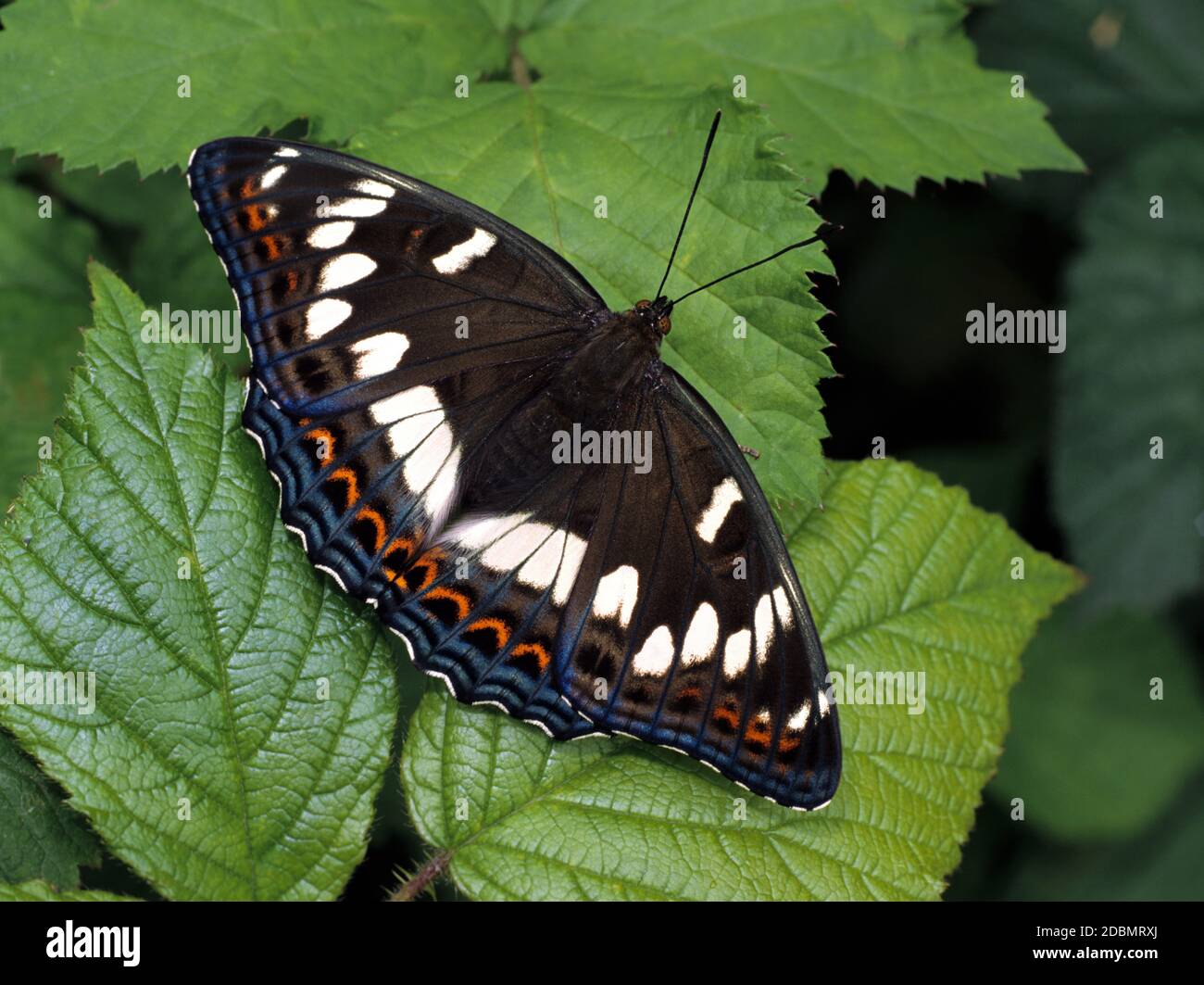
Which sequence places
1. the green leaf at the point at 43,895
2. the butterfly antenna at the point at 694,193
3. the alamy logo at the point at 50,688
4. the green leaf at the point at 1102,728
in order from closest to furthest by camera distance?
1. the green leaf at the point at 43,895
2. the alamy logo at the point at 50,688
3. the butterfly antenna at the point at 694,193
4. the green leaf at the point at 1102,728

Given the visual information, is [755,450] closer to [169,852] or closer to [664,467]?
[664,467]

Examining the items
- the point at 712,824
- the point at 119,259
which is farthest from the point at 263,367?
the point at 119,259

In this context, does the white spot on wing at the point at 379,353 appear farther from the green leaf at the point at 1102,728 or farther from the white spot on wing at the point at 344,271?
the green leaf at the point at 1102,728

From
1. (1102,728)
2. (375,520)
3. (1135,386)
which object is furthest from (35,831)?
(1102,728)

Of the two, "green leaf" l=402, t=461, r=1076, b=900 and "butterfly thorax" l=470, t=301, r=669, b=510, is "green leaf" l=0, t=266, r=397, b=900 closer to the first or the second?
"green leaf" l=402, t=461, r=1076, b=900

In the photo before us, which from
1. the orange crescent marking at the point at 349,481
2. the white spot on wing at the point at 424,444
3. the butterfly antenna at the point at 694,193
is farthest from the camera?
the butterfly antenna at the point at 694,193

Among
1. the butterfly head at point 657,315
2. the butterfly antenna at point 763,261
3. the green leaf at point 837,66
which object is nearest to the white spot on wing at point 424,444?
the butterfly head at point 657,315
